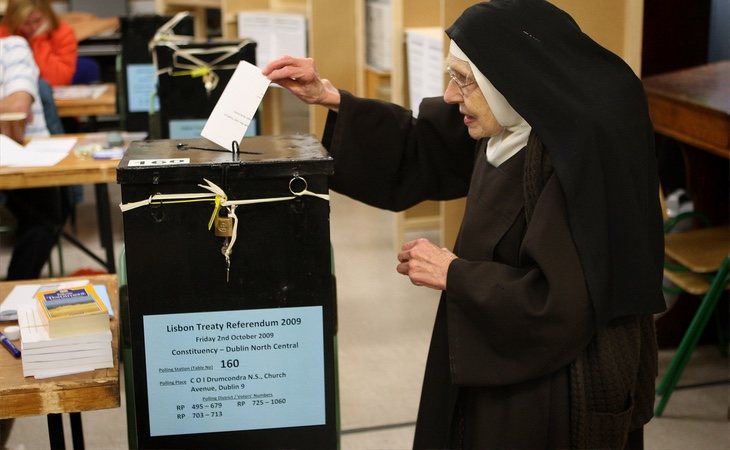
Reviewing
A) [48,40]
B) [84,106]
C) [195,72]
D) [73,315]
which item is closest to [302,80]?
[73,315]

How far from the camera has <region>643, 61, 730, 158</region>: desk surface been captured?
3.48 m

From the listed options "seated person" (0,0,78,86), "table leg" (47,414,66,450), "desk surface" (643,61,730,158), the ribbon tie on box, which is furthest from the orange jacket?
the ribbon tie on box

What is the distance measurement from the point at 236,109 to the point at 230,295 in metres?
0.37

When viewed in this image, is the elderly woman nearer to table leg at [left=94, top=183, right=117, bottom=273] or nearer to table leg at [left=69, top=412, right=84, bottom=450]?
table leg at [left=69, top=412, right=84, bottom=450]

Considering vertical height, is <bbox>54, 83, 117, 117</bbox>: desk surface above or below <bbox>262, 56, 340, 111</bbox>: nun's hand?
below

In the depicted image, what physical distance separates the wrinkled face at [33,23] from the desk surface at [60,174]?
7.78ft

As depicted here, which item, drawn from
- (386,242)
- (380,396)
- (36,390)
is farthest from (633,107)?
(386,242)

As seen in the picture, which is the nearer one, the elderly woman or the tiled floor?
the elderly woman

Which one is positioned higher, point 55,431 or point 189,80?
point 189,80

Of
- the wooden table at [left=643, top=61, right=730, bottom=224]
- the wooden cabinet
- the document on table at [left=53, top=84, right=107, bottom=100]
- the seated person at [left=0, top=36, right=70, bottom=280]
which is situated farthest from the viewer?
the document on table at [left=53, top=84, right=107, bottom=100]

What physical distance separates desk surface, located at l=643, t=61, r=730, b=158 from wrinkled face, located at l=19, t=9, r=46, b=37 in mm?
3677

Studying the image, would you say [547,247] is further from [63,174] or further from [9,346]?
[63,174]

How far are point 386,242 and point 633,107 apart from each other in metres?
3.90

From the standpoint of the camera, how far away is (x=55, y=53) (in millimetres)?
6188
